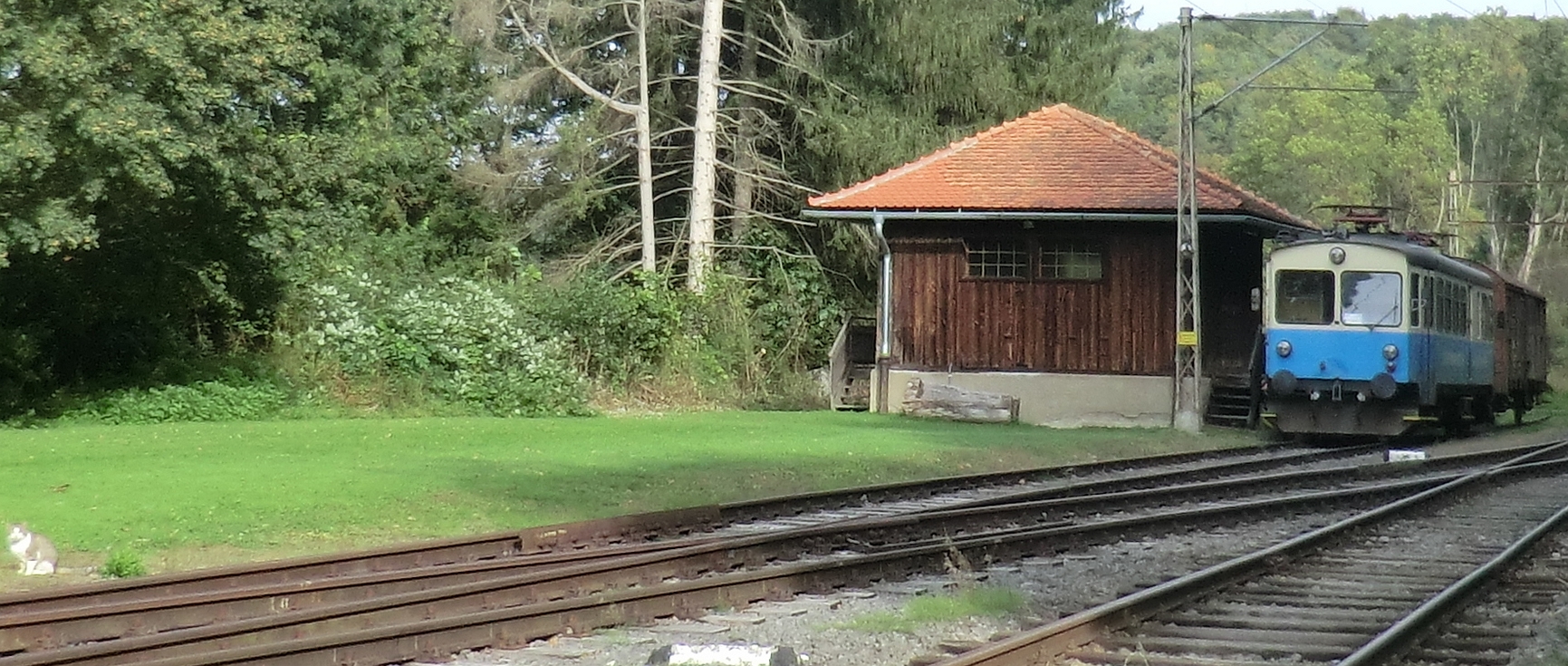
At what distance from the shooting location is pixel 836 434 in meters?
25.5

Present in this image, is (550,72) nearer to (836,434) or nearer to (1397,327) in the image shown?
(836,434)

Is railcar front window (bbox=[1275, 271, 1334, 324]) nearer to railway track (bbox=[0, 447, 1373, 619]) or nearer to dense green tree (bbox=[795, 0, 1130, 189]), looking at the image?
railway track (bbox=[0, 447, 1373, 619])

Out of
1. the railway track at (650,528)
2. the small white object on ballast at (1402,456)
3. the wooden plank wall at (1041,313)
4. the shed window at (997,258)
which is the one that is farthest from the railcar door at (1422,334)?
the shed window at (997,258)

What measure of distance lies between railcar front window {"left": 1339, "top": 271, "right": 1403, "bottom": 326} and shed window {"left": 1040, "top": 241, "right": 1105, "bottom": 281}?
21.0ft

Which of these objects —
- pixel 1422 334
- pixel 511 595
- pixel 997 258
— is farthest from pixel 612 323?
pixel 511 595

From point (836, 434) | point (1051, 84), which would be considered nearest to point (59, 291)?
point (836, 434)

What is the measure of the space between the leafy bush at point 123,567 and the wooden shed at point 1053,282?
2219 cm

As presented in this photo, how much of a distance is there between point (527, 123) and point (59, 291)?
14396mm

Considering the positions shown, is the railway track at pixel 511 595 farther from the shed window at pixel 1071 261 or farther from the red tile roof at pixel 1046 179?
the shed window at pixel 1071 261

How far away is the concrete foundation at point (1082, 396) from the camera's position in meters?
31.9

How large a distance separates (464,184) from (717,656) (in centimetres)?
3130

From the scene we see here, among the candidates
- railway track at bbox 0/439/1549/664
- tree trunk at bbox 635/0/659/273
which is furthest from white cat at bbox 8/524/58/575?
tree trunk at bbox 635/0/659/273

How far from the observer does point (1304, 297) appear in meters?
27.0

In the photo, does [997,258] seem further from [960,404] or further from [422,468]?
[422,468]
